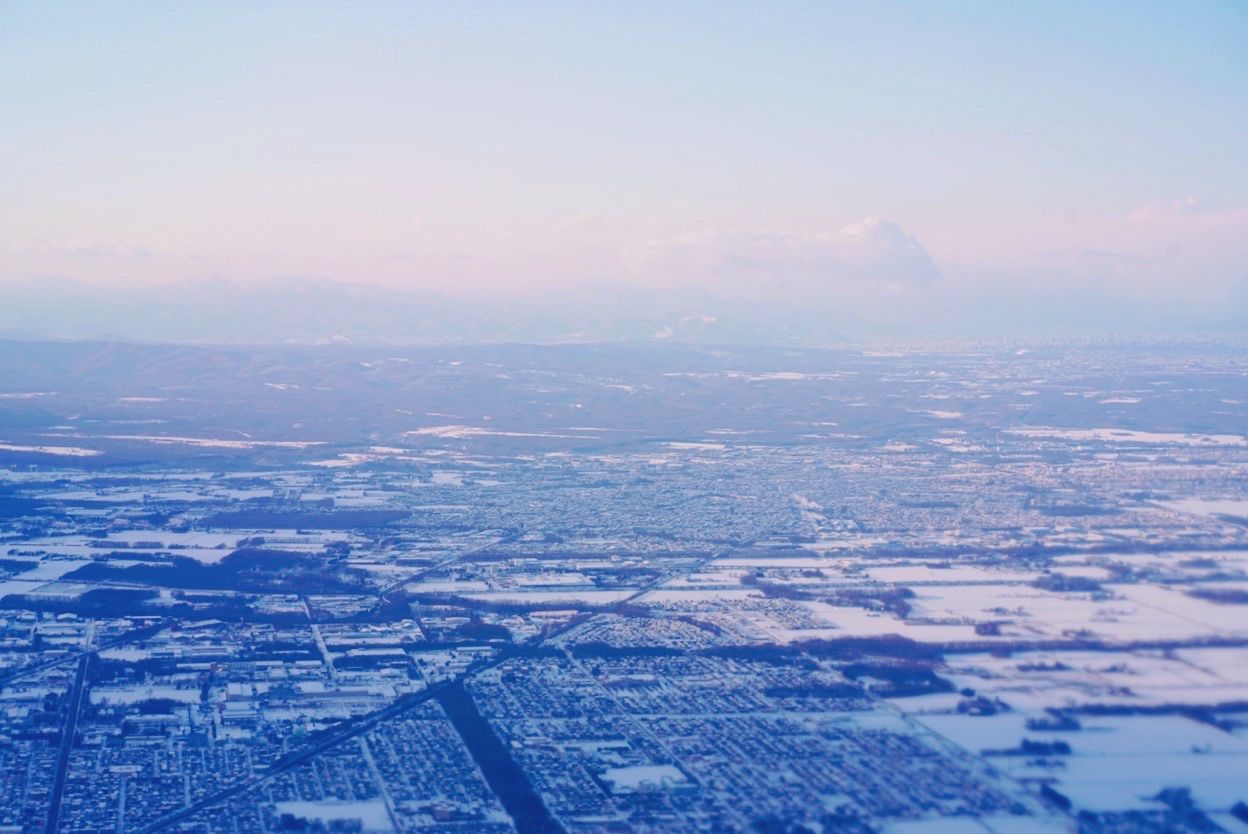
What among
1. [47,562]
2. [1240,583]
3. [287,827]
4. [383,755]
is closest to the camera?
[287,827]

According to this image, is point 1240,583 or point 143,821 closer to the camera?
point 143,821

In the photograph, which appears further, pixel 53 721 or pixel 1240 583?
pixel 1240 583

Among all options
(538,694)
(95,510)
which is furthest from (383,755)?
(95,510)

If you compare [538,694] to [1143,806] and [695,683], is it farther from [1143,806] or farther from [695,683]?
[1143,806]

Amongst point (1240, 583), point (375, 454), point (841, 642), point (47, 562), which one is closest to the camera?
point (841, 642)

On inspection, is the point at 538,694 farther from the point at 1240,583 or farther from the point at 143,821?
the point at 1240,583

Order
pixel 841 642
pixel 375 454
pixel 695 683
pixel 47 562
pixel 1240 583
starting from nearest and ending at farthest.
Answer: pixel 695 683
pixel 841 642
pixel 1240 583
pixel 47 562
pixel 375 454

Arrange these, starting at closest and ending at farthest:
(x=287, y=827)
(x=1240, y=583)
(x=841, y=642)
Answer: (x=287, y=827) → (x=841, y=642) → (x=1240, y=583)

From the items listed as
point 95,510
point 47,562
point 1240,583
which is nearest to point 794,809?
point 1240,583
